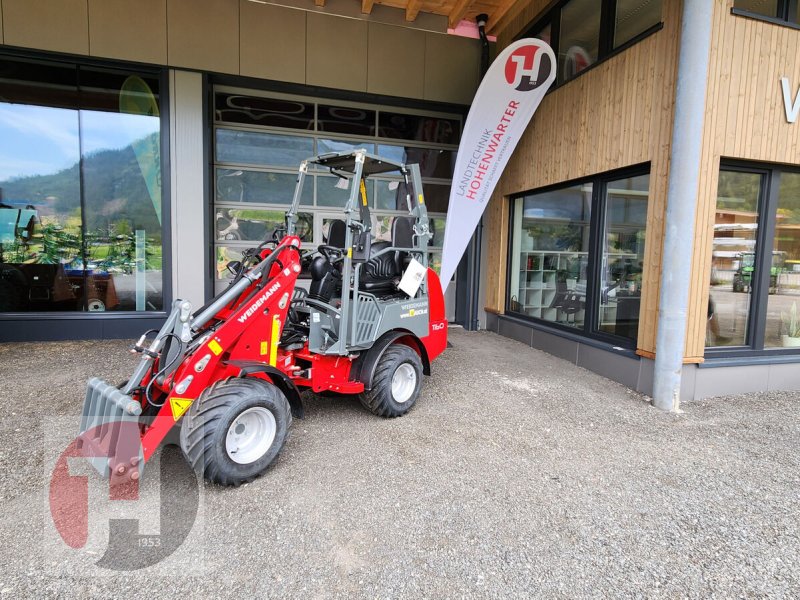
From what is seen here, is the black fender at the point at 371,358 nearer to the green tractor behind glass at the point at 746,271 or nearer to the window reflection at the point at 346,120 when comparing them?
the green tractor behind glass at the point at 746,271

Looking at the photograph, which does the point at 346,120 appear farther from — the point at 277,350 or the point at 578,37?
the point at 277,350

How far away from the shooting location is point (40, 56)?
6.84 meters

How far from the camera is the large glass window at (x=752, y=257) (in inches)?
205

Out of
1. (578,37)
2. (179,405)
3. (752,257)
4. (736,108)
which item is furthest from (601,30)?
(179,405)

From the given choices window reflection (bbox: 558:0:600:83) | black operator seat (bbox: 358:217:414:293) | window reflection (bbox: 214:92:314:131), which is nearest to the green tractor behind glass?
window reflection (bbox: 558:0:600:83)

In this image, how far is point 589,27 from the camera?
6.54 metres

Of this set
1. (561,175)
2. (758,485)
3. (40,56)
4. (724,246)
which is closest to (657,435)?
(758,485)

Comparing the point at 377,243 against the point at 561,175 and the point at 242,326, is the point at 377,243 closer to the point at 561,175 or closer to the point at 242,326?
the point at 242,326

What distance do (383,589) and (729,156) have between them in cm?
532

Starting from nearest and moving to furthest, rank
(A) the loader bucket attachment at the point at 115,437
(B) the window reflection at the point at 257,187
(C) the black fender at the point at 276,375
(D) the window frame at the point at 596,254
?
(A) the loader bucket attachment at the point at 115,437, (C) the black fender at the point at 276,375, (D) the window frame at the point at 596,254, (B) the window reflection at the point at 257,187

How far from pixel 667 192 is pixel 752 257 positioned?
156 cm

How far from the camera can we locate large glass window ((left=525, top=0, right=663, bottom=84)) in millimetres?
5586

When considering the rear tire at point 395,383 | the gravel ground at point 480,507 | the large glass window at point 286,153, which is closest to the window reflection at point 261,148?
the large glass window at point 286,153

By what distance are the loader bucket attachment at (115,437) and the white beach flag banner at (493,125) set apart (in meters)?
5.35
